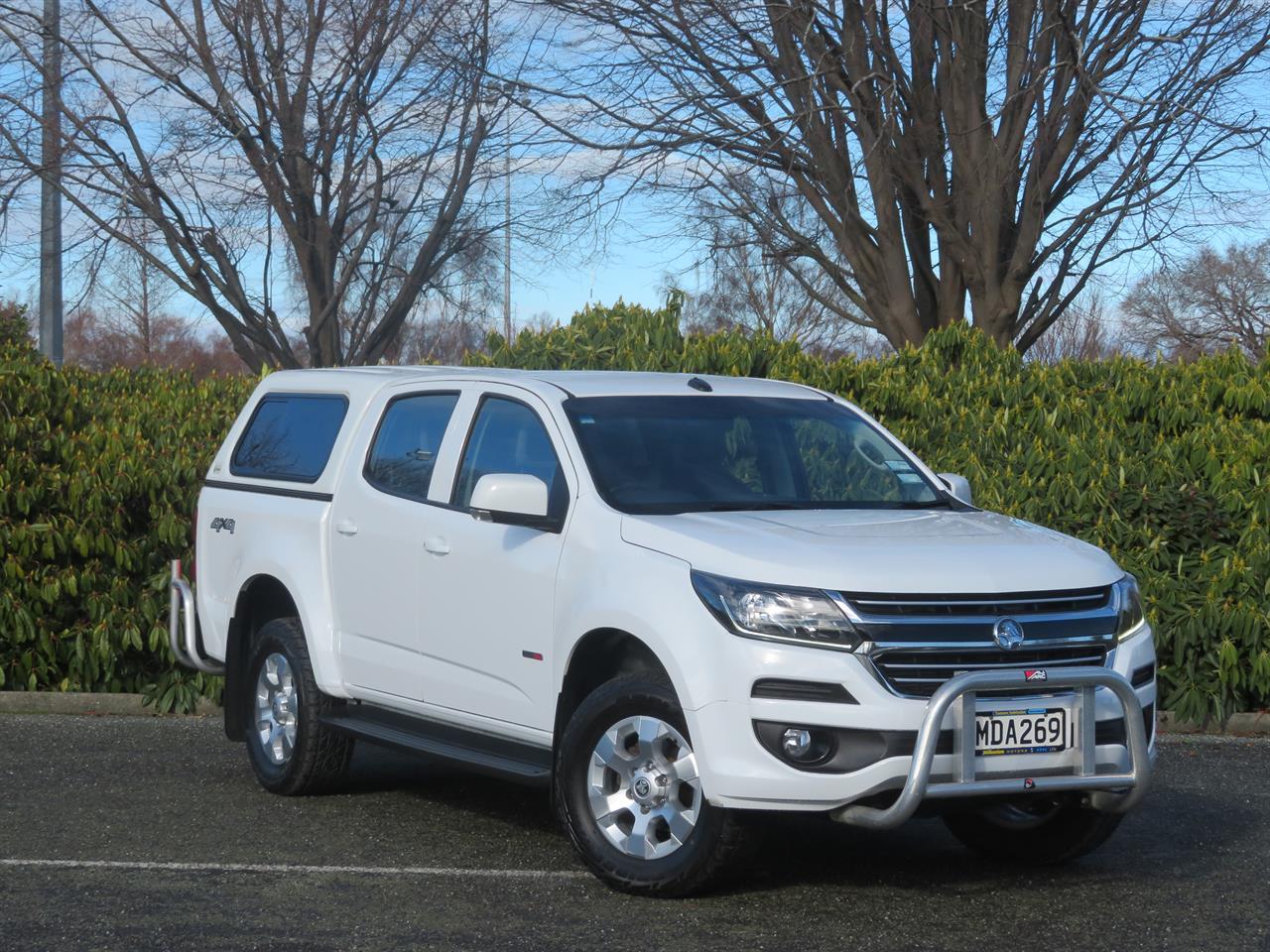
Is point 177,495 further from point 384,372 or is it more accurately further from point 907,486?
point 907,486

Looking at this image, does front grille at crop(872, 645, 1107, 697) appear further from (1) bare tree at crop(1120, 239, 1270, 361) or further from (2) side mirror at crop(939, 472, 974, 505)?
(1) bare tree at crop(1120, 239, 1270, 361)

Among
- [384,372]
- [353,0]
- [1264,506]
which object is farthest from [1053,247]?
[384,372]

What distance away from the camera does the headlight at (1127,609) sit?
6.06 m

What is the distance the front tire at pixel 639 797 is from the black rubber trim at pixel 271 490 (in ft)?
7.54

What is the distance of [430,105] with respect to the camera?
18406 mm

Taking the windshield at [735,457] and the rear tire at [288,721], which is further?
the rear tire at [288,721]

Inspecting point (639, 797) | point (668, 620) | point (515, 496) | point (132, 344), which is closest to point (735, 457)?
point (515, 496)

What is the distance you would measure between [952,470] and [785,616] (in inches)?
233

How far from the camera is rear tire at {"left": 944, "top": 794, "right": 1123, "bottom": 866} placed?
21.2 feet

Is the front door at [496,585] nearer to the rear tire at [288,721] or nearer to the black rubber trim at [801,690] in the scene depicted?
the rear tire at [288,721]

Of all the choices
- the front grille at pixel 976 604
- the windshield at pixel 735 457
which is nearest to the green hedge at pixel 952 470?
the windshield at pixel 735 457

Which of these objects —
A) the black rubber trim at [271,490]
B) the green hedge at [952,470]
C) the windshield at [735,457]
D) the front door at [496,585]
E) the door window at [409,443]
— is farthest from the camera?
the green hedge at [952,470]

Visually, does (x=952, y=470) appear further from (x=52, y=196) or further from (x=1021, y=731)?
(x=52, y=196)

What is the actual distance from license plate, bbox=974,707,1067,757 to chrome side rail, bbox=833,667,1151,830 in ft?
0.20
